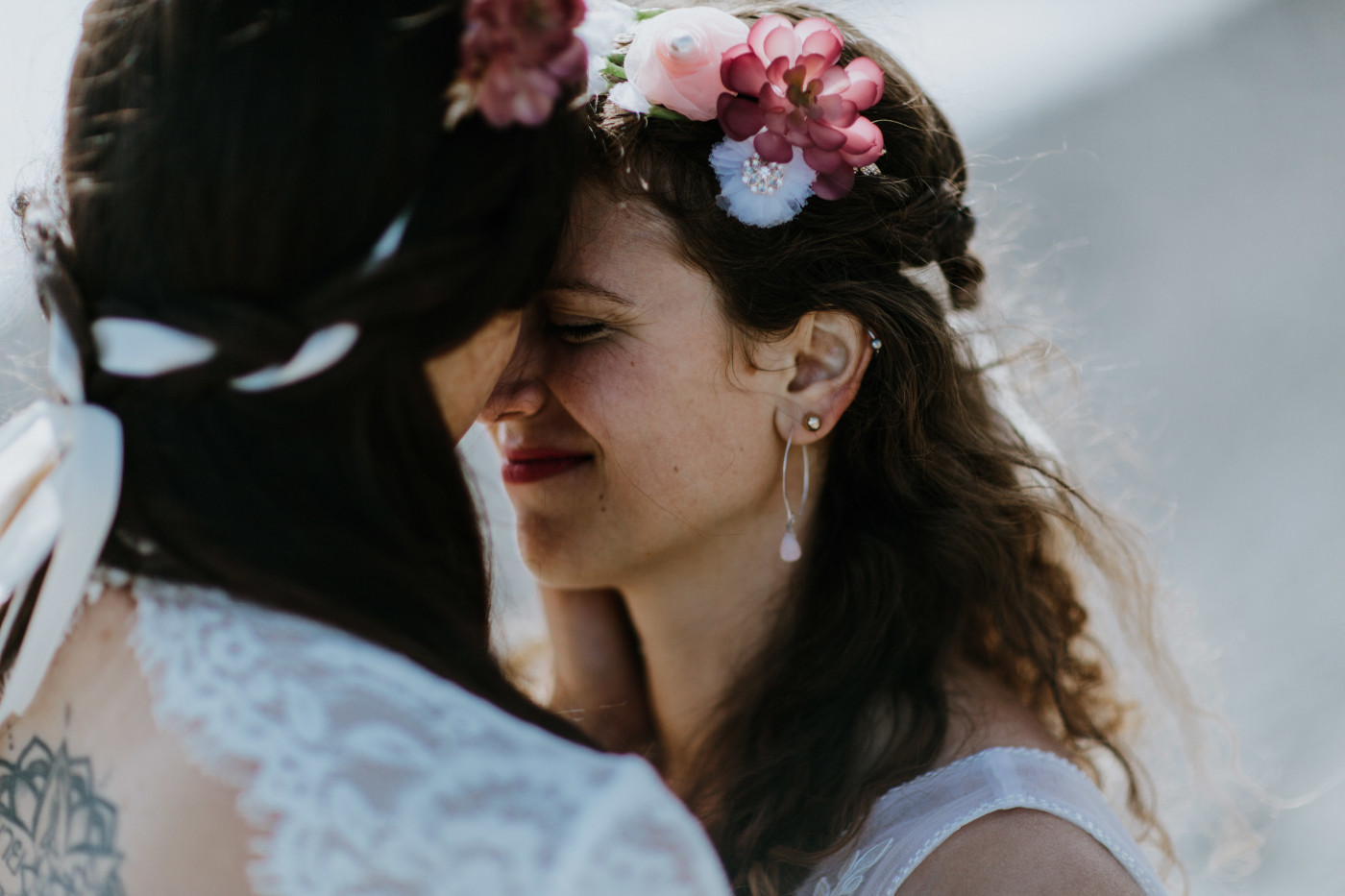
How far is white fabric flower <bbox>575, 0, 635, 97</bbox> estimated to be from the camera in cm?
152

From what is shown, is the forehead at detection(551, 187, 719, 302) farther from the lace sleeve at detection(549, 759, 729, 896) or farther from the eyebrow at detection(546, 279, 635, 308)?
the lace sleeve at detection(549, 759, 729, 896)

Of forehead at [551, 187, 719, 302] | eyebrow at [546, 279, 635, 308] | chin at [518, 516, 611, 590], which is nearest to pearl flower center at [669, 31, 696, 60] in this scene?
forehead at [551, 187, 719, 302]

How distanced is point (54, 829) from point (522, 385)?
0.94 meters

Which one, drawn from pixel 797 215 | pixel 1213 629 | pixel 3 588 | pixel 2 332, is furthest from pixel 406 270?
pixel 1213 629

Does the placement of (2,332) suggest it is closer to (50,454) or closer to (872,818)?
(50,454)

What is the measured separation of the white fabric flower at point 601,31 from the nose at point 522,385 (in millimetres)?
394

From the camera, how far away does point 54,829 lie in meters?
0.95

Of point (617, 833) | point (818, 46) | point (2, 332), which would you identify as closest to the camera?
point (617, 833)

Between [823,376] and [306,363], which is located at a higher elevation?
[306,363]

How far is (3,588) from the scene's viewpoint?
39.2 inches

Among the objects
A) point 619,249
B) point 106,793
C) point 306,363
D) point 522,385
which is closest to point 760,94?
point 619,249

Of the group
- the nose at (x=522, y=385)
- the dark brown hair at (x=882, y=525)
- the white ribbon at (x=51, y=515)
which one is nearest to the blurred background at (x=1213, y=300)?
the dark brown hair at (x=882, y=525)

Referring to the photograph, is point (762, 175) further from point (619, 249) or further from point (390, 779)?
point (390, 779)

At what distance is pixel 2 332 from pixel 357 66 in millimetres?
1209
